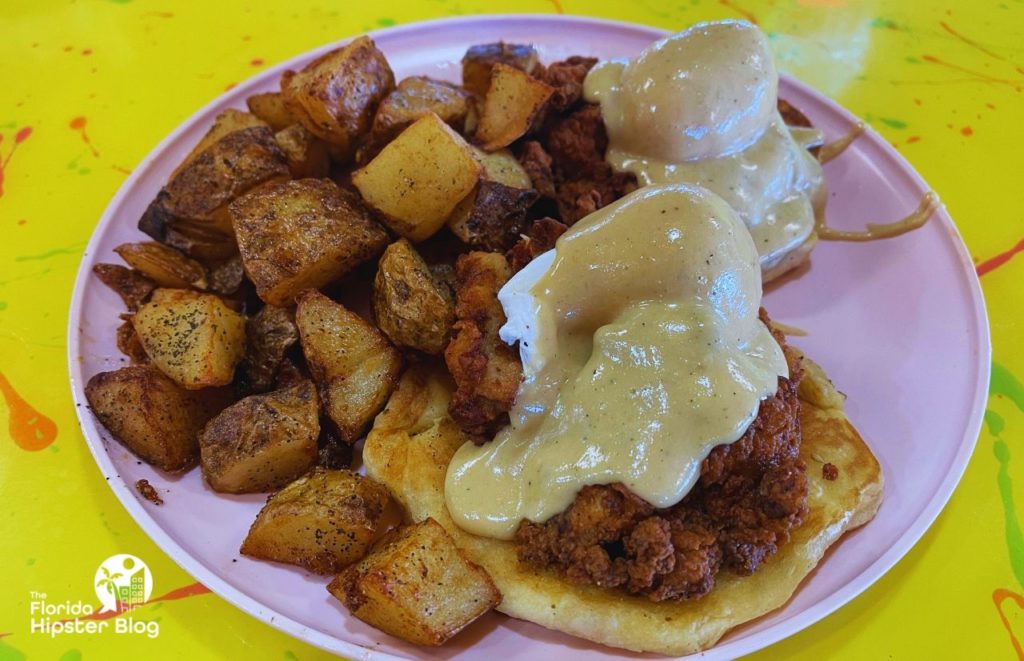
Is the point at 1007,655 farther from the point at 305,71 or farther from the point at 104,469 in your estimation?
the point at 305,71

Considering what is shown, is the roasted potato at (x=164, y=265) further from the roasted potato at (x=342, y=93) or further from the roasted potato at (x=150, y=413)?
the roasted potato at (x=342, y=93)

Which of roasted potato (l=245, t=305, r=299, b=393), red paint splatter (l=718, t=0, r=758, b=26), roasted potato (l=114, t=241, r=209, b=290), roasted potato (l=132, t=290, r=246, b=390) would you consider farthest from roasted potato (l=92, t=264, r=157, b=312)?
red paint splatter (l=718, t=0, r=758, b=26)

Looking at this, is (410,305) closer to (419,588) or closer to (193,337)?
(193,337)

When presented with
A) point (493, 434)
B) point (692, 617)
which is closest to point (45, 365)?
point (493, 434)

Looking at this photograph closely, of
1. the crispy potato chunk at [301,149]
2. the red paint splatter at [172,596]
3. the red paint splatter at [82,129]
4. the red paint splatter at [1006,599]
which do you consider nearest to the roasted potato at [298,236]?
the crispy potato chunk at [301,149]

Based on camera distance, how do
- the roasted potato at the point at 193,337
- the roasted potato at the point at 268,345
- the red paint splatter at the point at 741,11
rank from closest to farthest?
the roasted potato at the point at 193,337, the roasted potato at the point at 268,345, the red paint splatter at the point at 741,11

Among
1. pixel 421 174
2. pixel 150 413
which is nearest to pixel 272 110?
pixel 421 174
